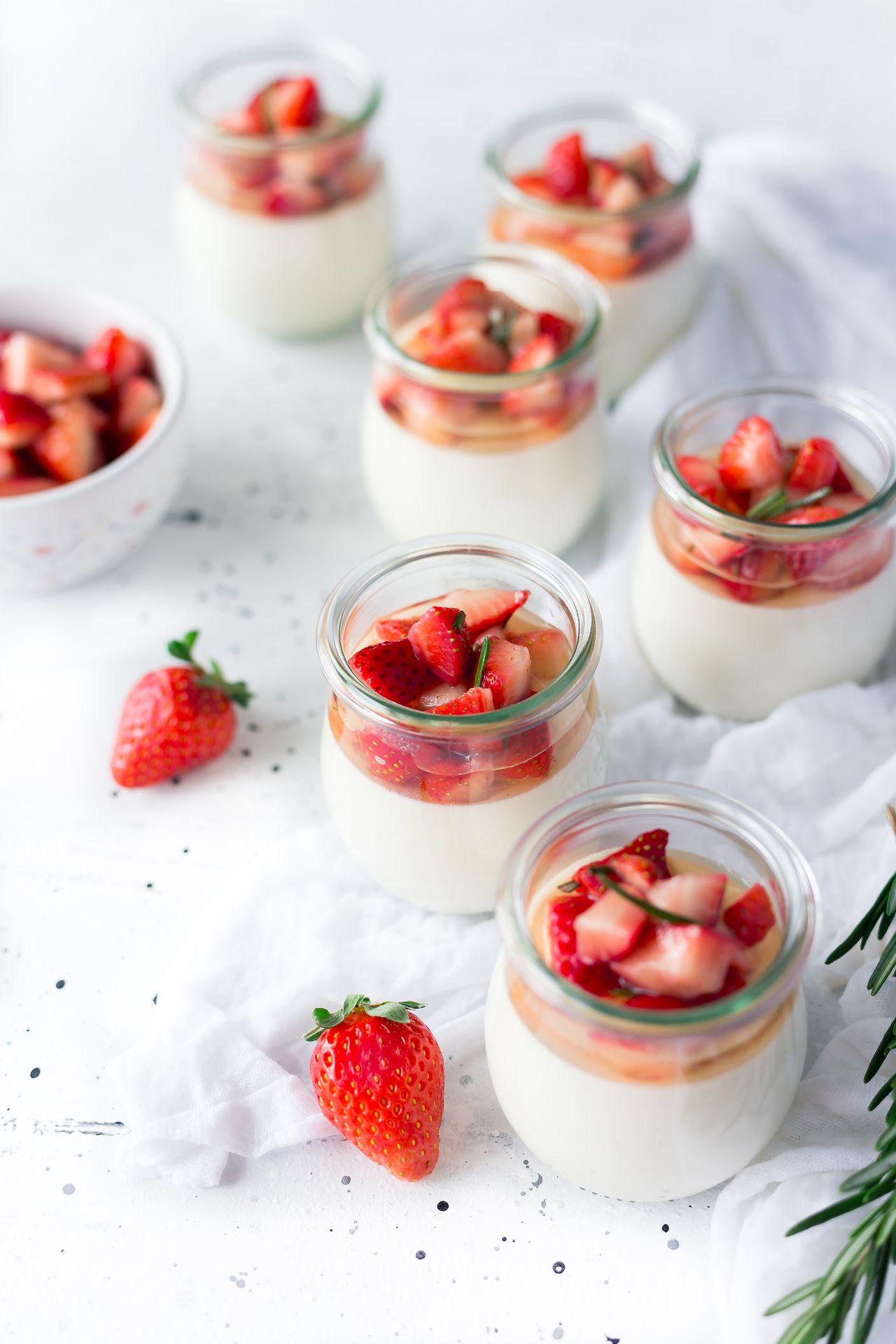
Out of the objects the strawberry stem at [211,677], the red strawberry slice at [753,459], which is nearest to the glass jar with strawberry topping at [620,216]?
the red strawberry slice at [753,459]

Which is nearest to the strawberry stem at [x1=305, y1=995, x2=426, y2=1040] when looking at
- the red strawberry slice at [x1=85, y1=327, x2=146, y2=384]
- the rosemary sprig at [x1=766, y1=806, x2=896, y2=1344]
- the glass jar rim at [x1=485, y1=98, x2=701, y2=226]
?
the rosemary sprig at [x1=766, y1=806, x2=896, y2=1344]

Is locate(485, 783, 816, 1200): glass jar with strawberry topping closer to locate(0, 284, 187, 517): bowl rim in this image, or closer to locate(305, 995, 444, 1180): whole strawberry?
locate(305, 995, 444, 1180): whole strawberry

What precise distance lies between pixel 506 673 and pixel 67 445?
0.68 meters

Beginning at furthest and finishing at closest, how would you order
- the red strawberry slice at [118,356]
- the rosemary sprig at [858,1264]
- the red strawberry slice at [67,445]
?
the red strawberry slice at [118,356] → the red strawberry slice at [67,445] → the rosemary sprig at [858,1264]

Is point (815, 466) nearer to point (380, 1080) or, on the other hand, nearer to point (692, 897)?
point (692, 897)

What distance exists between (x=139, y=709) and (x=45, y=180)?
1.21 metres

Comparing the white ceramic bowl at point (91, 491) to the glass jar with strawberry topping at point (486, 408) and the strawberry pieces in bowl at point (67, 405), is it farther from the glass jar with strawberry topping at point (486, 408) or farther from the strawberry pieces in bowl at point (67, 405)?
the glass jar with strawberry topping at point (486, 408)

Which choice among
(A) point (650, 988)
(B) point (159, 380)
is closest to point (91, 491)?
(B) point (159, 380)

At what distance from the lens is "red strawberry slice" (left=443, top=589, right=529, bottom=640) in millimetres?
1237

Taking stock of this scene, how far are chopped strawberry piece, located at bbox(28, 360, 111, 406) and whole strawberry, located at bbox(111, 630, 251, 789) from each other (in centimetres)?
38

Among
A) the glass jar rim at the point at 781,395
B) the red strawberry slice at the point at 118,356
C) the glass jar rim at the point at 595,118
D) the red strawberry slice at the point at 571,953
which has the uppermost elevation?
the glass jar rim at the point at 595,118

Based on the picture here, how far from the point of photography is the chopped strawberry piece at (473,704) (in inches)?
44.8

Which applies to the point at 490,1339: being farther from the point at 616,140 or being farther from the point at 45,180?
the point at 45,180

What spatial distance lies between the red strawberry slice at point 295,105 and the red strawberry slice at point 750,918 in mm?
1266
